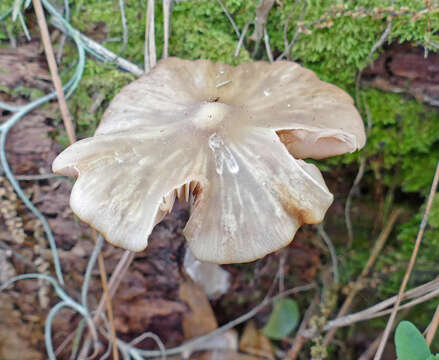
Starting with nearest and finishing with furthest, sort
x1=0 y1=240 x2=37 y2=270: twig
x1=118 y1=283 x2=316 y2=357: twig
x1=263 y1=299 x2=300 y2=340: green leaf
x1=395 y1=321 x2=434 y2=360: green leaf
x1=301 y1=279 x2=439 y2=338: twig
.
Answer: x1=395 y1=321 x2=434 y2=360: green leaf → x1=301 y1=279 x2=439 y2=338: twig → x1=0 y1=240 x2=37 y2=270: twig → x1=118 y1=283 x2=316 y2=357: twig → x1=263 y1=299 x2=300 y2=340: green leaf

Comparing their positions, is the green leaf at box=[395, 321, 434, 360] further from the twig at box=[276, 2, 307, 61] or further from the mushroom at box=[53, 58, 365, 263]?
the twig at box=[276, 2, 307, 61]

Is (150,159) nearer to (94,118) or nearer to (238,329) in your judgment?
(94,118)

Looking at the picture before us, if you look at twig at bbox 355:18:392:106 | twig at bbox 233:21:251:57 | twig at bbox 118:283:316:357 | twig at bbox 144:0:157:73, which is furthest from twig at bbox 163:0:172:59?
twig at bbox 118:283:316:357

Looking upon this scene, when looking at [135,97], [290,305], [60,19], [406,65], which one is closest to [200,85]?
[135,97]

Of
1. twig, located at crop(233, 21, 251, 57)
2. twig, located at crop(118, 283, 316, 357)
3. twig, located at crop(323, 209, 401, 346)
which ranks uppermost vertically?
twig, located at crop(233, 21, 251, 57)

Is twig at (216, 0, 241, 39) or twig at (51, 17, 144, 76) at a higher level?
twig at (216, 0, 241, 39)

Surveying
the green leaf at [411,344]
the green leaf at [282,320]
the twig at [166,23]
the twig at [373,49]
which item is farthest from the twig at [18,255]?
the twig at [373,49]

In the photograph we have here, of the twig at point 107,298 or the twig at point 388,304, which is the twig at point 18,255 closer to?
the twig at point 107,298
